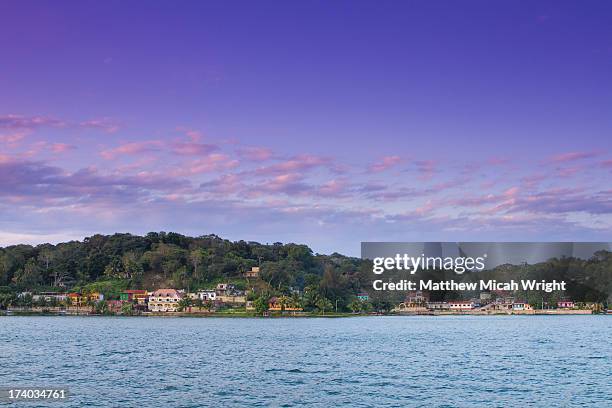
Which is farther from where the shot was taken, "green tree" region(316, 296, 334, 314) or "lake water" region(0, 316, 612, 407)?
"green tree" region(316, 296, 334, 314)

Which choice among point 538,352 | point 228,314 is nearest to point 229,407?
point 538,352

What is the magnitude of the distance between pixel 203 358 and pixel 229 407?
28.0 metres

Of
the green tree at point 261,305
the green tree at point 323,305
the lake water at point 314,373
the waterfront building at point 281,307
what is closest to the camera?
the lake water at point 314,373

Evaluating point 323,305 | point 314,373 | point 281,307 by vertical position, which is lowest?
point 314,373

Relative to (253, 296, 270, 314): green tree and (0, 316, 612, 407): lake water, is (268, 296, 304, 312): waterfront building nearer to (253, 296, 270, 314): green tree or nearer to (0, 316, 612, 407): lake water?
(253, 296, 270, 314): green tree

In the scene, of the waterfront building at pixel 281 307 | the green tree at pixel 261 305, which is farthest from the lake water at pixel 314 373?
the waterfront building at pixel 281 307

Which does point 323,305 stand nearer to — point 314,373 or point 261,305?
point 261,305

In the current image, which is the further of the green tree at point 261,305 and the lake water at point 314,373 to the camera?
the green tree at point 261,305

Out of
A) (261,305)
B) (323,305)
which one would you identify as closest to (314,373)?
(261,305)

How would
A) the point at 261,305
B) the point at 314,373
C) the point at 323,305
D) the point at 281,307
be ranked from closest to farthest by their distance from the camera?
1. the point at 314,373
2. the point at 261,305
3. the point at 281,307
4. the point at 323,305

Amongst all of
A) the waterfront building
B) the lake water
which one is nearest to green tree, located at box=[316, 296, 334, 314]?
the waterfront building

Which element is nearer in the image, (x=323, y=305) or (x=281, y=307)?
(x=281, y=307)

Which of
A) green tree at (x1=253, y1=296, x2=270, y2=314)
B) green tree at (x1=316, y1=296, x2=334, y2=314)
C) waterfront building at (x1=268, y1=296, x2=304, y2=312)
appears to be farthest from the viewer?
green tree at (x1=316, y1=296, x2=334, y2=314)

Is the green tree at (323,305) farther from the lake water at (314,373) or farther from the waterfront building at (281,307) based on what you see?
the lake water at (314,373)
